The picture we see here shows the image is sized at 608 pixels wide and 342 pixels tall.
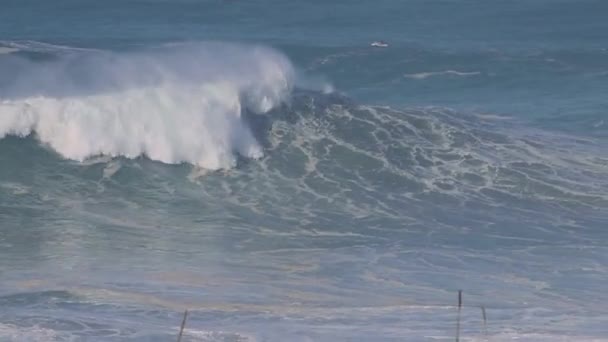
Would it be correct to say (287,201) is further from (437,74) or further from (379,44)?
(379,44)

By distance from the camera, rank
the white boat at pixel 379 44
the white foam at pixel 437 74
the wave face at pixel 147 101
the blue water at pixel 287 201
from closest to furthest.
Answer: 1. the blue water at pixel 287 201
2. the wave face at pixel 147 101
3. the white foam at pixel 437 74
4. the white boat at pixel 379 44

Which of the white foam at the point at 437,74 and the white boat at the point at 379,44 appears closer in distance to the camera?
the white foam at the point at 437,74

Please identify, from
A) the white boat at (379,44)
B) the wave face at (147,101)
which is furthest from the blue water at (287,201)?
the white boat at (379,44)

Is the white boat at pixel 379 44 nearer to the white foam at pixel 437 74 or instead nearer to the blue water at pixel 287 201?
the white foam at pixel 437 74

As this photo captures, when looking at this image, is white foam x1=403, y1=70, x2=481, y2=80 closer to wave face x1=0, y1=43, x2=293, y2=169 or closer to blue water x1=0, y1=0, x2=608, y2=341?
blue water x1=0, y1=0, x2=608, y2=341

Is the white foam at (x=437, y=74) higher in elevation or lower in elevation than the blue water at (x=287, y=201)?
higher

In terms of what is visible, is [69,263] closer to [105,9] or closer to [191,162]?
[191,162]

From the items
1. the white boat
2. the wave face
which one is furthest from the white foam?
the wave face

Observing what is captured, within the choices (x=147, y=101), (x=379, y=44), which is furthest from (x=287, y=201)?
(x=379, y=44)
